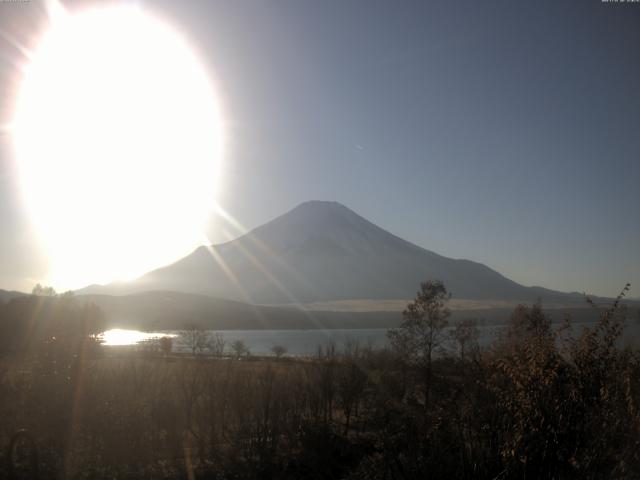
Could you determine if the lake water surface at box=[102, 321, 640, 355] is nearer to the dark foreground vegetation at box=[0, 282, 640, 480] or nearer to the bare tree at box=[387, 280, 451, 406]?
the bare tree at box=[387, 280, 451, 406]

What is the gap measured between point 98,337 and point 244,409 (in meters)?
4.22

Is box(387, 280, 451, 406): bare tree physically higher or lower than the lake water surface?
higher

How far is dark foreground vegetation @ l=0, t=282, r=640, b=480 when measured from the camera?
16.5ft

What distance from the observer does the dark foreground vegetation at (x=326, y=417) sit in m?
5.03

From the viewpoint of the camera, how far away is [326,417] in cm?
1428

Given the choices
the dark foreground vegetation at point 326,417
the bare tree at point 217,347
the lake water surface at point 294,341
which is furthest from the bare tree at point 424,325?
the bare tree at point 217,347

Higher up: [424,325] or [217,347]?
[424,325]

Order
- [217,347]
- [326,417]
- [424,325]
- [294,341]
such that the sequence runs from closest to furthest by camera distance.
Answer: [326,417]
[424,325]
[217,347]
[294,341]

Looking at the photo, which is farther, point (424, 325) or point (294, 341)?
point (294, 341)

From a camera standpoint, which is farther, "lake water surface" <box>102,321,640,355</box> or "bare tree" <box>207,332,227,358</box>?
"bare tree" <box>207,332,227,358</box>

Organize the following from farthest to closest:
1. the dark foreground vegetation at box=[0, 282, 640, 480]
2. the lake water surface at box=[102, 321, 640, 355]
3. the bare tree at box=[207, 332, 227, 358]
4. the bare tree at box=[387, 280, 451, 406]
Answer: the bare tree at box=[207, 332, 227, 358] < the lake water surface at box=[102, 321, 640, 355] < the bare tree at box=[387, 280, 451, 406] < the dark foreground vegetation at box=[0, 282, 640, 480]

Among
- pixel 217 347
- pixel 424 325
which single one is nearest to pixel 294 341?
pixel 217 347

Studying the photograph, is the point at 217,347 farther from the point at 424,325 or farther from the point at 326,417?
the point at 326,417

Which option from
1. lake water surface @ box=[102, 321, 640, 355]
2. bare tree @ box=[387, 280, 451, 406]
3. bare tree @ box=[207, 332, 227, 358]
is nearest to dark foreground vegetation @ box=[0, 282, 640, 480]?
bare tree @ box=[387, 280, 451, 406]
